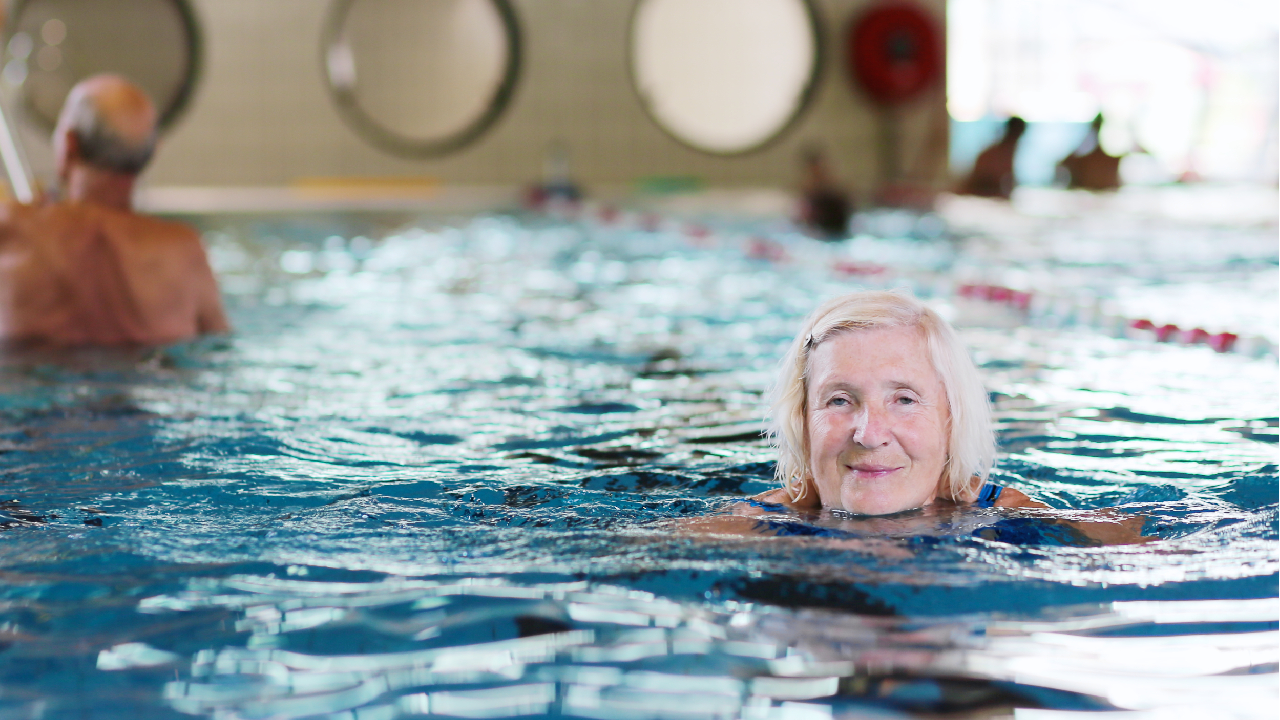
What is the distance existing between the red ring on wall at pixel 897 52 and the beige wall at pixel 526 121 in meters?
0.35

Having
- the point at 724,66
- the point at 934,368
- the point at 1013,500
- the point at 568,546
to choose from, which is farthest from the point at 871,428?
the point at 724,66

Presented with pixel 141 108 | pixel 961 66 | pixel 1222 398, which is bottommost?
pixel 1222 398

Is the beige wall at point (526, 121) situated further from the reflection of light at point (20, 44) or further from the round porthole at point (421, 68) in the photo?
the reflection of light at point (20, 44)

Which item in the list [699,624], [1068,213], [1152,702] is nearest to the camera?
[1152,702]

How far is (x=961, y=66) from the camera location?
18.0 meters

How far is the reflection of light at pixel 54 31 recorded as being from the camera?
14.1 metres

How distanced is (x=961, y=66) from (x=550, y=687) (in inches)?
688

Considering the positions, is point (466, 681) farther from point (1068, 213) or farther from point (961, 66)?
point (961, 66)

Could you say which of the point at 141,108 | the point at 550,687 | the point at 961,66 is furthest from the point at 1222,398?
the point at 961,66

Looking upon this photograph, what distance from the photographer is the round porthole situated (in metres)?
14.8

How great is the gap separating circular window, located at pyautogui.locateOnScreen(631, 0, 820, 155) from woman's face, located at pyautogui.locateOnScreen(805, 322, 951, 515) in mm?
13240

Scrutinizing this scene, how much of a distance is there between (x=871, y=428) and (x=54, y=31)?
14.3 metres

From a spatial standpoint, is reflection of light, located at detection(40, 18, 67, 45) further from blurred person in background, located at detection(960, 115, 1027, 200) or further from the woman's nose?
the woman's nose

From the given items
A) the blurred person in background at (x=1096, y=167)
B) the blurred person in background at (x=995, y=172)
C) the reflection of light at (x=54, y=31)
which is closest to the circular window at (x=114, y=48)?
the reflection of light at (x=54, y=31)
